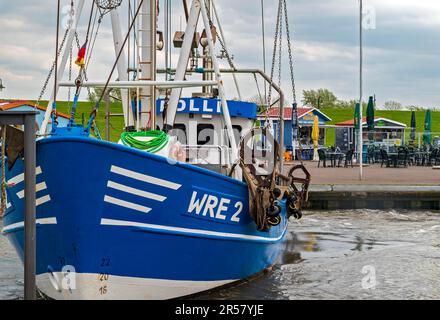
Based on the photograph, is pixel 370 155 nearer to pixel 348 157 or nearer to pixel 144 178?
pixel 348 157

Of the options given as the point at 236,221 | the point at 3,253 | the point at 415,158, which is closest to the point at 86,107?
the point at 415,158

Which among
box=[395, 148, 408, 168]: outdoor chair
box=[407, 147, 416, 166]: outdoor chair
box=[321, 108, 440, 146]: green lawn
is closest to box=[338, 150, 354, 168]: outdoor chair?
box=[395, 148, 408, 168]: outdoor chair

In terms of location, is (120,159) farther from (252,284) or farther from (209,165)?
(252,284)

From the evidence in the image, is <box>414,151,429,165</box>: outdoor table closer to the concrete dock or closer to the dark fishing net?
the concrete dock

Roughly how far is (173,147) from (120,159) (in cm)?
172

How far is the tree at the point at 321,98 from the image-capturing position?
9469 centimetres

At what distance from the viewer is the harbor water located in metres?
10.1

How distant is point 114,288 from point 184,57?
12.8 feet

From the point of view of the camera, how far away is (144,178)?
25.3 feet

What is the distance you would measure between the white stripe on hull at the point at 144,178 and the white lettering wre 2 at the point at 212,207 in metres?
0.34

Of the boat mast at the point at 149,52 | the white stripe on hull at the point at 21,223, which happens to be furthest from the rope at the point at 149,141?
the white stripe on hull at the point at 21,223

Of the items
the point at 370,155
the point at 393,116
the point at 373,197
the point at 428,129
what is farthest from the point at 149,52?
the point at 393,116

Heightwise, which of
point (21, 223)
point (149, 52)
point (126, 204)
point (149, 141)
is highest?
point (149, 52)

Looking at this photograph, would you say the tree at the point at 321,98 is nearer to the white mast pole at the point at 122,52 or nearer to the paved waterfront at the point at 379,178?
the paved waterfront at the point at 379,178
